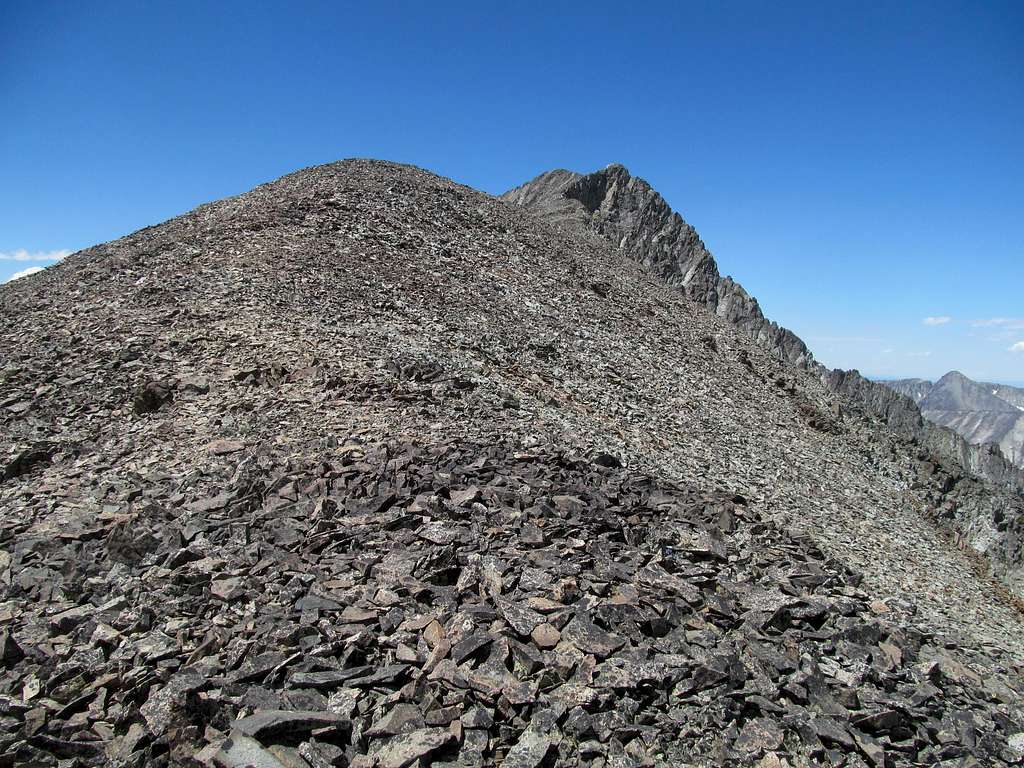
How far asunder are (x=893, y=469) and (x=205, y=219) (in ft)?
90.6

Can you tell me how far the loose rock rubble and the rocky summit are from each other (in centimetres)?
4

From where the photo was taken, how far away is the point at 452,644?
6.61 meters

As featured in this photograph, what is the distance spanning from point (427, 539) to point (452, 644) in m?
2.27

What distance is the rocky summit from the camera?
593cm

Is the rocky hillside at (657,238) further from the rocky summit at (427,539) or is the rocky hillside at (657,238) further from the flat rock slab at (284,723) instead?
the flat rock slab at (284,723)

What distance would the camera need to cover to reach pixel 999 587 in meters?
16.7

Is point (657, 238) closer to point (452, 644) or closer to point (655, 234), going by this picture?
point (655, 234)

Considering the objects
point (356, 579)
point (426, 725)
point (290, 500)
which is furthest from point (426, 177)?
point (426, 725)

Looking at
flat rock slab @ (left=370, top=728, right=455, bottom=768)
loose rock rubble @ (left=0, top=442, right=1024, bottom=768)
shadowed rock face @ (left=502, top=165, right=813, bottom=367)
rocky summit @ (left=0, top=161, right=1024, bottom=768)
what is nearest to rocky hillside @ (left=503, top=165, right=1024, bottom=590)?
shadowed rock face @ (left=502, top=165, right=813, bottom=367)

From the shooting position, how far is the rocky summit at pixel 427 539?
593 cm

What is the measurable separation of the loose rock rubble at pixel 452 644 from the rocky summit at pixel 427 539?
1.5 inches

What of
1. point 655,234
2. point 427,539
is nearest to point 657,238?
point 655,234

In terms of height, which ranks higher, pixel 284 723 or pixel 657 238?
pixel 657 238

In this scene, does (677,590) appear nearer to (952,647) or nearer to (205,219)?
(952,647)
